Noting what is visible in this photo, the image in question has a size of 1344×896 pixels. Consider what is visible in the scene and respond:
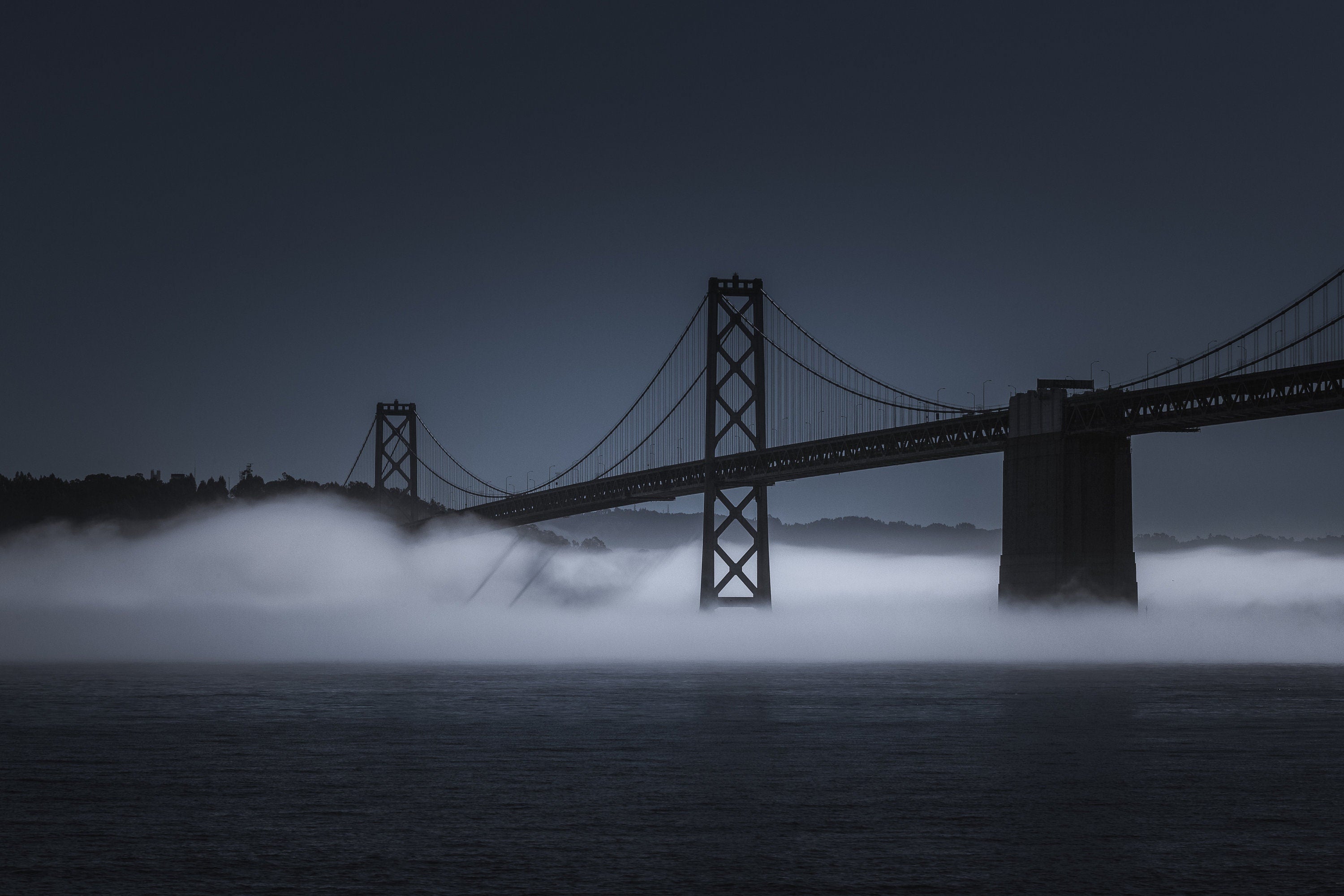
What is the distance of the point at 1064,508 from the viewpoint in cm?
7712

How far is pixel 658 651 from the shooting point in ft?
306

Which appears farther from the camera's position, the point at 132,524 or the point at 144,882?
the point at 132,524

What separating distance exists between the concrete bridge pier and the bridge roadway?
1.00 metres

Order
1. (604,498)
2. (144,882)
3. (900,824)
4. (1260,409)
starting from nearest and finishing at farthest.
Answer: (144,882), (900,824), (1260,409), (604,498)

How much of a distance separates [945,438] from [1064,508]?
305 inches

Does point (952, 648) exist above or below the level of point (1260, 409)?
below

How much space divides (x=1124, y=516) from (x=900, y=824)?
5863 cm

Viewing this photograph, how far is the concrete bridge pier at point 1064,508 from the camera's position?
7706 cm

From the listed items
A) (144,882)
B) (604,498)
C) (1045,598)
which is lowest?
(144,882)

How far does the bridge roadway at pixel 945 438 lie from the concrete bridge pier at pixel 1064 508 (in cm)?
100

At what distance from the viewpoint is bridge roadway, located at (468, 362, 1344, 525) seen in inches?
2660

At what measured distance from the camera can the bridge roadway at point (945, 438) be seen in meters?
67.6

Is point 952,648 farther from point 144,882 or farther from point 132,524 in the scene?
point 132,524

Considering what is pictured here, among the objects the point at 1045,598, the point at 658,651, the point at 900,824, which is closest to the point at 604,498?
the point at 658,651
